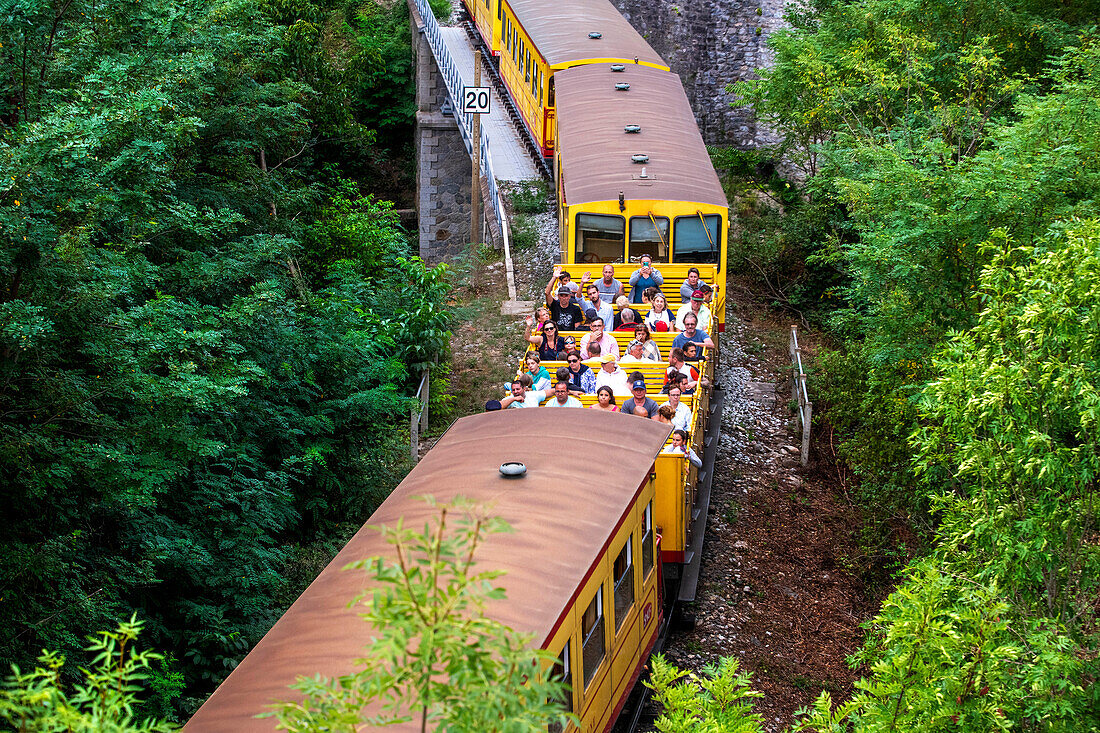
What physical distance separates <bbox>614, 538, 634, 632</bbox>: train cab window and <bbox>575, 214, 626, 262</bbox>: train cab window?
7.27 meters

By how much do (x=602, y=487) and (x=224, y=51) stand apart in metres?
10.8

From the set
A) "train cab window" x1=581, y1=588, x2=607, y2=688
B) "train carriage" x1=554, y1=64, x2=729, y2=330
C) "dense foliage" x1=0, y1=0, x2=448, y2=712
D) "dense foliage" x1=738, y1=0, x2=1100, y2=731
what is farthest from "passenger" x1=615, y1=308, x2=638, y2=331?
"train cab window" x1=581, y1=588, x2=607, y2=688

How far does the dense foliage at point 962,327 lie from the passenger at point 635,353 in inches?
120

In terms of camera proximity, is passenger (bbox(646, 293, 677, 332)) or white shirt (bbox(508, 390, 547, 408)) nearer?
white shirt (bbox(508, 390, 547, 408))

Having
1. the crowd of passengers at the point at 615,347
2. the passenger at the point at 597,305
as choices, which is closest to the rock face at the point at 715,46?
the crowd of passengers at the point at 615,347

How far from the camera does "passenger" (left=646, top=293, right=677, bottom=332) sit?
12.7m

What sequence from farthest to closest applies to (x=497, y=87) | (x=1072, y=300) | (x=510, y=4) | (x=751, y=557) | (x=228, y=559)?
(x=497, y=87)
(x=510, y=4)
(x=751, y=557)
(x=228, y=559)
(x=1072, y=300)

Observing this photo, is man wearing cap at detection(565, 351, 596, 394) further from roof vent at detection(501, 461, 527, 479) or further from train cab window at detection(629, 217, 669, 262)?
train cab window at detection(629, 217, 669, 262)

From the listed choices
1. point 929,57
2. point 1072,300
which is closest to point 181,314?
point 1072,300

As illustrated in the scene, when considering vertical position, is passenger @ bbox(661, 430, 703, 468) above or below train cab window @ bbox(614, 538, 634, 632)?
above

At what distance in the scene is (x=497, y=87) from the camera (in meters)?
27.4

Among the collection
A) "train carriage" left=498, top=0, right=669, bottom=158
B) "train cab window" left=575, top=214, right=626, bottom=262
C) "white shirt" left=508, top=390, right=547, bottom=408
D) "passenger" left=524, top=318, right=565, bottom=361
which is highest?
"train carriage" left=498, top=0, right=669, bottom=158

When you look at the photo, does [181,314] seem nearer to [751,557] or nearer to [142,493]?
[142,493]

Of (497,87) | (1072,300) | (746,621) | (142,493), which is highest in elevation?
(497,87)
